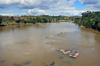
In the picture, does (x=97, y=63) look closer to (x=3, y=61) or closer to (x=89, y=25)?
(x=3, y=61)

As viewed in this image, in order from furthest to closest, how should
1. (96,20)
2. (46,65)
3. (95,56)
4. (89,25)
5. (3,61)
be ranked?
1. (89,25)
2. (96,20)
3. (95,56)
4. (3,61)
5. (46,65)

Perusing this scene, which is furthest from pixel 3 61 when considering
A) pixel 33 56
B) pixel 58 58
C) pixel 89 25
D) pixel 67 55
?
pixel 89 25

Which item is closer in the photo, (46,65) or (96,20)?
(46,65)

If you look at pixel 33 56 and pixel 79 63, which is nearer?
pixel 79 63

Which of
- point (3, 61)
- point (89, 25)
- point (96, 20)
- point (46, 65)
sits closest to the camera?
point (46, 65)

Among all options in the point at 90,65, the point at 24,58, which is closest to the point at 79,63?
the point at 90,65

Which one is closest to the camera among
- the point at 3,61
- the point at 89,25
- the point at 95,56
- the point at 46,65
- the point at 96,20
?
the point at 46,65

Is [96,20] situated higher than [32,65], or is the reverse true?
[96,20]

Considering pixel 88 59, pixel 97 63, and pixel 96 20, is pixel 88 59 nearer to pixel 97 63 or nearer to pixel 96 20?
pixel 97 63

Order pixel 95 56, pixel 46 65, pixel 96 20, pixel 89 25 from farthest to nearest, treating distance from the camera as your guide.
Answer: pixel 89 25
pixel 96 20
pixel 95 56
pixel 46 65
